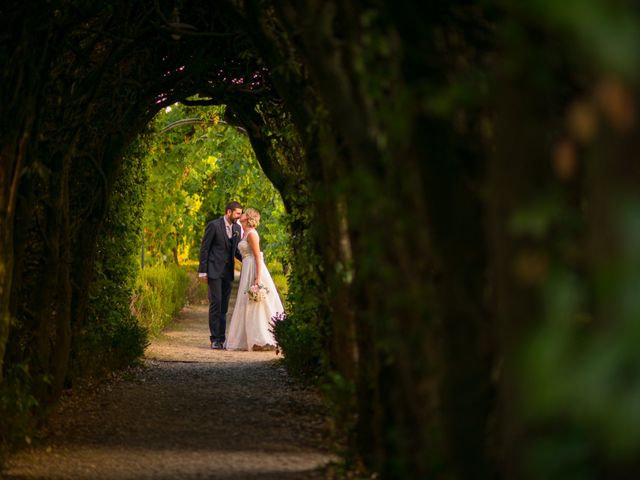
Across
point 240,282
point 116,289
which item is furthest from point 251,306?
point 116,289

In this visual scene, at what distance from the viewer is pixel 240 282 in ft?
53.0

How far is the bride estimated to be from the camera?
1603 cm

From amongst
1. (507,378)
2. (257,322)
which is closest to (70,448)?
(507,378)

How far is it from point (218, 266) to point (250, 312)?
0.90m

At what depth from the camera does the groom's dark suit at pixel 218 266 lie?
53.9ft

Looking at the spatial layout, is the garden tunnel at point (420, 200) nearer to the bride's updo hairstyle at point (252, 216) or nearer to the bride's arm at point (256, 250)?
the bride's updo hairstyle at point (252, 216)

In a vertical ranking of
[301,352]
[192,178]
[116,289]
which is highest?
[192,178]

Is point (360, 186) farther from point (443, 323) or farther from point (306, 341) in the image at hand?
point (306, 341)

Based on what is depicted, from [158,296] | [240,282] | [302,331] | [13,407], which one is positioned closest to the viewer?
[13,407]

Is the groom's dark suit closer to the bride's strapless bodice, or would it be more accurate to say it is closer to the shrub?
the bride's strapless bodice

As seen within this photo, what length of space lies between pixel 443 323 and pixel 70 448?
14.7 ft

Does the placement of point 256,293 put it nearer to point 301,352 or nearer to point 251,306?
point 251,306

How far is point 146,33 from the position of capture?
9414mm

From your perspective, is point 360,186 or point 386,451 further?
point 386,451
